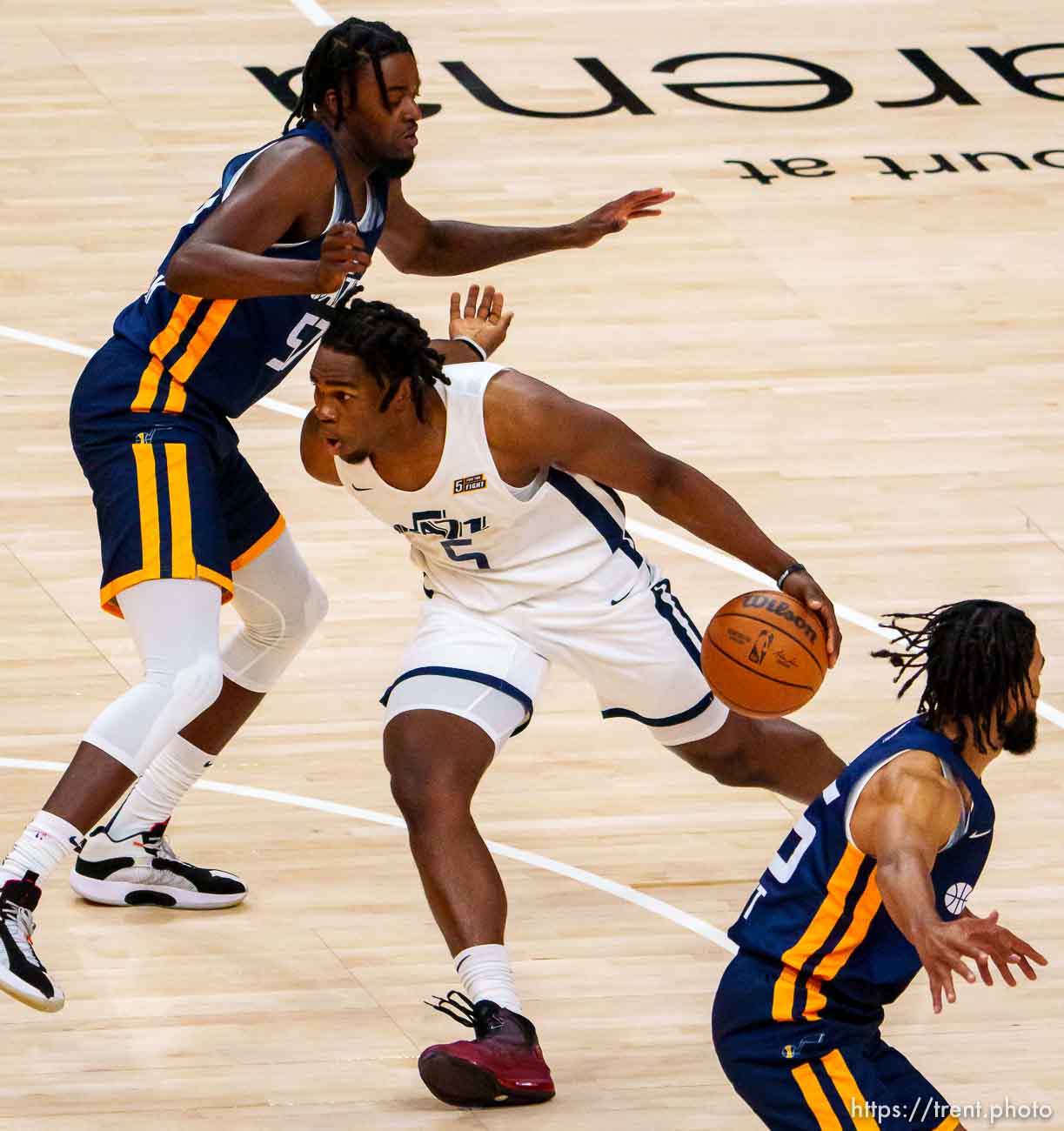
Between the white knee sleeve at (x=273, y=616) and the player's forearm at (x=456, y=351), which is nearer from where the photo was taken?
the player's forearm at (x=456, y=351)

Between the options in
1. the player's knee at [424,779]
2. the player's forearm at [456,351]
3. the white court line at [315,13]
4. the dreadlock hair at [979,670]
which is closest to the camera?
the dreadlock hair at [979,670]

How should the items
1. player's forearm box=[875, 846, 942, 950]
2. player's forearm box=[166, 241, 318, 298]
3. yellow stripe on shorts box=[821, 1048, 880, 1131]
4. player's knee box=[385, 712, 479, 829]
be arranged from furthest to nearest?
player's knee box=[385, 712, 479, 829] → player's forearm box=[166, 241, 318, 298] → yellow stripe on shorts box=[821, 1048, 880, 1131] → player's forearm box=[875, 846, 942, 950]

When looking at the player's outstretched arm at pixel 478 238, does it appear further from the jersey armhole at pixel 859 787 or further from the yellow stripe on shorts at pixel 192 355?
the jersey armhole at pixel 859 787

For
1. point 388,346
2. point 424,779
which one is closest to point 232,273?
point 388,346

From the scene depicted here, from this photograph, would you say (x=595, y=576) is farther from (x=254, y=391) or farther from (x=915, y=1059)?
(x=915, y=1059)

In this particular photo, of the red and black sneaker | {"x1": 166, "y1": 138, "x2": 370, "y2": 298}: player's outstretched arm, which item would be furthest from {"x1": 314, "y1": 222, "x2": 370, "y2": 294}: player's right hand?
the red and black sneaker

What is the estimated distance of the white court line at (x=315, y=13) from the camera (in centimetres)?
1414

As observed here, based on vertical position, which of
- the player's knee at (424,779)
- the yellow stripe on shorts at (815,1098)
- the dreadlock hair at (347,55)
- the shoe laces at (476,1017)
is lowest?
the shoe laces at (476,1017)

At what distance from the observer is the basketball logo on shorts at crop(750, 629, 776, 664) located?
18.2 ft

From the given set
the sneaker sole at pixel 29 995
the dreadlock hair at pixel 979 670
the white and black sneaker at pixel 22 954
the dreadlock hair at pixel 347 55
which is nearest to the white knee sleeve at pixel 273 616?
the white and black sneaker at pixel 22 954

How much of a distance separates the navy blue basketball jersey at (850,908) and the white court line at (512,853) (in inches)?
61.7

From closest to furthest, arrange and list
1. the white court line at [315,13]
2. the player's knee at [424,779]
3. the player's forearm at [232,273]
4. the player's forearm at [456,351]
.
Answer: the player's forearm at [232,273]
the player's knee at [424,779]
the player's forearm at [456,351]
the white court line at [315,13]

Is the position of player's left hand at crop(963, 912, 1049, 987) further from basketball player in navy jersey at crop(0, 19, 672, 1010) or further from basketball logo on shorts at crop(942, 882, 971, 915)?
basketball player in navy jersey at crop(0, 19, 672, 1010)

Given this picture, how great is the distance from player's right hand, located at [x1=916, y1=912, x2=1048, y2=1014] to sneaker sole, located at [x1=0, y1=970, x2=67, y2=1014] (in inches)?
85.2
